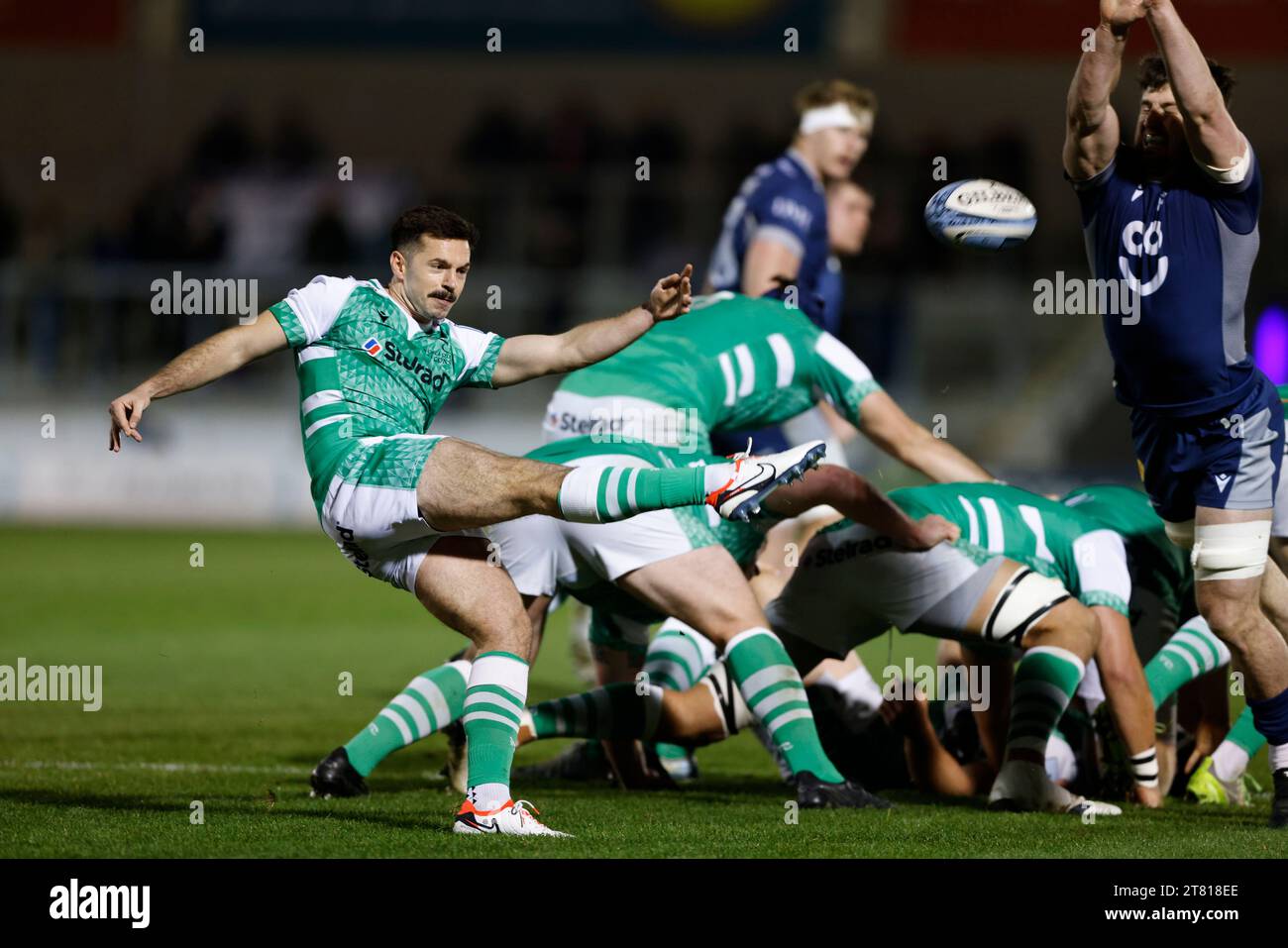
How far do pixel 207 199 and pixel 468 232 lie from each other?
15.9 m

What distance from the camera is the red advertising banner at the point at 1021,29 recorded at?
68.4ft

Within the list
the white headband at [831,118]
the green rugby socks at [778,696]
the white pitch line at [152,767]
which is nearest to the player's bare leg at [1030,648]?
the green rugby socks at [778,696]

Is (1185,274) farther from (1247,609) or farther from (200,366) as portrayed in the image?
(200,366)

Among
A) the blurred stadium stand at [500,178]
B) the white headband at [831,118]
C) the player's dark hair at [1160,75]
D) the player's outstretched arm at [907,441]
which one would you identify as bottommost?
the player's outstretched arm at [907,441]

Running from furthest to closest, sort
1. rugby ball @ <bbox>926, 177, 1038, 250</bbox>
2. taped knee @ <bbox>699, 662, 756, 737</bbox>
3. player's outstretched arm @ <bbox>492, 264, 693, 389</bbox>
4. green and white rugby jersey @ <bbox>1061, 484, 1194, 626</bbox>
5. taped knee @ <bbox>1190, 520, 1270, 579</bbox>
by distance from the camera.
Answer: green and white rugby jersey @ <bbox>1061, 484, 1194, 626</bbox>
taped knee @ <bbox>699, 662, 756, 737</bbox>
rugby ball @ <bbox>926, 177, 1038, 250</bbox>
player's outstretched arm @ <bbox>492, 264, 693, 389</bbox>
taped knee @ <bbox>1190, 520, 1270, 579</bbox>

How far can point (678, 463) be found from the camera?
20.0 ft

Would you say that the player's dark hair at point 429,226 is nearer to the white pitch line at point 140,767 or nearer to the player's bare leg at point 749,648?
the player's bare leg at point 749,648

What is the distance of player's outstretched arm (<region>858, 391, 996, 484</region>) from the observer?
7.03 m

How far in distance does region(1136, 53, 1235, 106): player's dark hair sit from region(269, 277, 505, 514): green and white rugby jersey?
8.05 feet

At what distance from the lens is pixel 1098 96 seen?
5715 mm

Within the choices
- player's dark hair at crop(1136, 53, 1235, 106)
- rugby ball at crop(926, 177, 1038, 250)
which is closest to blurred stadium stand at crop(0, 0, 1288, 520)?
rugby ball at crop(926, 177, 1038, 250)

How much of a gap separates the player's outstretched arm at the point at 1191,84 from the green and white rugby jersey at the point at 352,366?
2425 millimetres

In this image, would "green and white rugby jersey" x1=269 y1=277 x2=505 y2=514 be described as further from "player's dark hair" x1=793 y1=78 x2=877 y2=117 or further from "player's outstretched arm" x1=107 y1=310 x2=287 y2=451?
"player's dark hair" x1=793 y1=78 x2=877 y2=117

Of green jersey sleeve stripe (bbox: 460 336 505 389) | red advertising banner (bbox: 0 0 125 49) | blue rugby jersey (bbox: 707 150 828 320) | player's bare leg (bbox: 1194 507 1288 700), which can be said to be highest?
red advertising banner (bbox: 0 0 125 49)
